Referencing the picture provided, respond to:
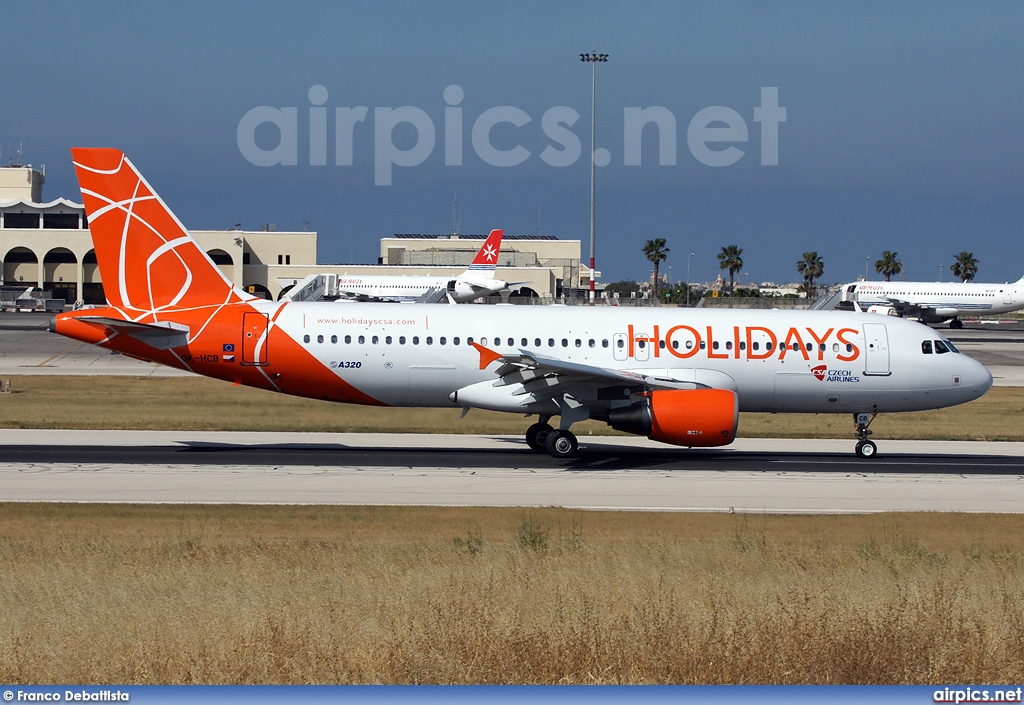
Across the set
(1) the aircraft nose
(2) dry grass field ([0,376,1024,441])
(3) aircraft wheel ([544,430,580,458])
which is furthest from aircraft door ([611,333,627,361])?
(1) the aircraft nose

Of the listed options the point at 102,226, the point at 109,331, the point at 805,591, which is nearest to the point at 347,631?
the point at 805,591

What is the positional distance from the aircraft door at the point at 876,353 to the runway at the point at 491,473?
237cm

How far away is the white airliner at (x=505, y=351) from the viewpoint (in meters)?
24.9

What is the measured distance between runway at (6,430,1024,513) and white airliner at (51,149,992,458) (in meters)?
1.40

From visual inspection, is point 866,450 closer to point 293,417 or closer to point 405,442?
point 405,442

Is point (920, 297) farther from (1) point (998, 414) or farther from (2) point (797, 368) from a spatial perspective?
(2) point (797, 368)

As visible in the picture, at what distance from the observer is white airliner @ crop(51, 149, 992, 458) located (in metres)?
24.9

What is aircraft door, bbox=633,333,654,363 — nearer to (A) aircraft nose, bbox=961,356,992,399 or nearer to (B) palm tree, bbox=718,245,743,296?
(A) aircraft nose, bbox=961,356,992,399

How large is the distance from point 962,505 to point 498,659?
1466 cm

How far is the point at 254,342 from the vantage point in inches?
994

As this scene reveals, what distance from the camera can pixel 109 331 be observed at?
24734mm

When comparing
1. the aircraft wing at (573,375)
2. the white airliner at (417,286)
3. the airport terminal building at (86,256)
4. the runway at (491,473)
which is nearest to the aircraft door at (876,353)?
the runway at (491,473)

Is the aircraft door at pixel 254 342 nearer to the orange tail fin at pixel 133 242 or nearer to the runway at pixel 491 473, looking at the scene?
the orange tail fin at pixel 133 242

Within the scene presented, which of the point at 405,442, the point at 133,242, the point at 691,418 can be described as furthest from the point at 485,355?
the point at 133,242
